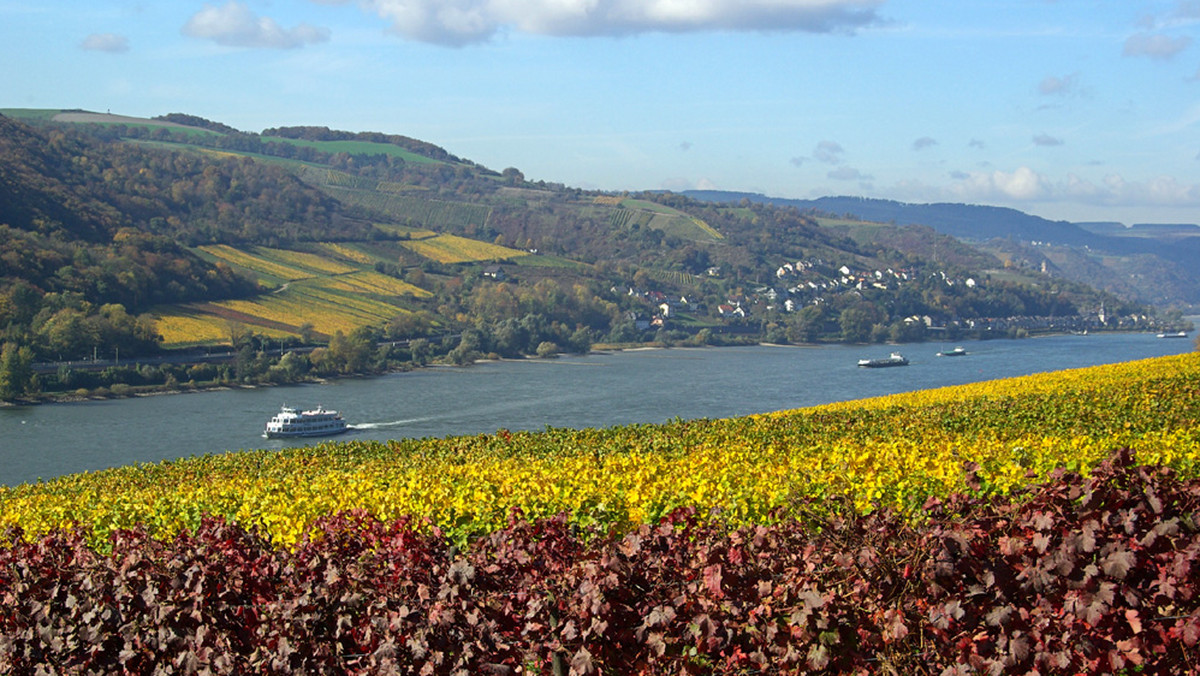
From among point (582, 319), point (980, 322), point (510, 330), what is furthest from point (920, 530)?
point (980, 322)

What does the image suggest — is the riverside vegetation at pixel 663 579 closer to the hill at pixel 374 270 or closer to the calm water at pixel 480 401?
the calm water at pixel 480 401

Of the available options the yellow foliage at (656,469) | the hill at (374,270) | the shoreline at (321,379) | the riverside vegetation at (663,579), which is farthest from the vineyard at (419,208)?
the riverside vegetation at (663,579)

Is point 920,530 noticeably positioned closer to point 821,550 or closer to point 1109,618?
point 821,550

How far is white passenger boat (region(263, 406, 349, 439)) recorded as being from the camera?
49.1m

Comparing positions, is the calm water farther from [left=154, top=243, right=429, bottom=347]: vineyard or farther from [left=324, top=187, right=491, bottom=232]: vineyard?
[left=324, top=187, right=491, bottom=232]: vineyard

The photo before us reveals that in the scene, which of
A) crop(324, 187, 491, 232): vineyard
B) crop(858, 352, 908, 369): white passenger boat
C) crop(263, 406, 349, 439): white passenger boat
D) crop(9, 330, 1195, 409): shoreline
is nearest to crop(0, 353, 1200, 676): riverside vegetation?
crop(263, 406, 349, 439): white passenger boat

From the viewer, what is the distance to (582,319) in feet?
364

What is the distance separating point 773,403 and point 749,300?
8523cm

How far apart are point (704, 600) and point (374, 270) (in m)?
117

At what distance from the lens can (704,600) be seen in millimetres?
4535

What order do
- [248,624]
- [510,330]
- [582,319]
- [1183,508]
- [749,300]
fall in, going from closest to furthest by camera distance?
[1183,508]
[248,624]
[510,330]
[582,319]
[749,300]

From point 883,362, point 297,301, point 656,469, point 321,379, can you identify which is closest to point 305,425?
point 321,379

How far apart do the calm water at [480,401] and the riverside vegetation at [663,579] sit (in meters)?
30.6

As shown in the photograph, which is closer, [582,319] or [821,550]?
[821,550]
